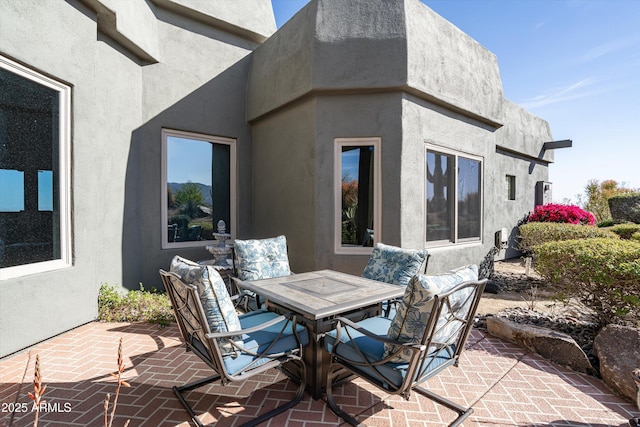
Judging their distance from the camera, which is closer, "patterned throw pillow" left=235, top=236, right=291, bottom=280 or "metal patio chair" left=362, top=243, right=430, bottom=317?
"metal patio chair" left=362, top=243, right=430, bottom=317

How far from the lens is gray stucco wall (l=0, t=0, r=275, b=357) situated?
12.6ft

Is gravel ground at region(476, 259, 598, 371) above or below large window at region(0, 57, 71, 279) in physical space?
below

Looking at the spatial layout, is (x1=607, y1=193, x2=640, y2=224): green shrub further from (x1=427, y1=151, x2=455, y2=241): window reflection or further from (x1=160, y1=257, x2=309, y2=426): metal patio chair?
→ (x1=160, y1=257, x2=309, y2=426): metal patio chair

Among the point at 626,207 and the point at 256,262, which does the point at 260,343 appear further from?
the point at 626,207

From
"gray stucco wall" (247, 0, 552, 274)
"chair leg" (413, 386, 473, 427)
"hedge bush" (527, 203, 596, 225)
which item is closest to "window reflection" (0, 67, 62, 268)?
"gray stucco wall" (247, 0, 552, 274)

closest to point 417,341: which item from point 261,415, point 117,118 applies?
point 261,415

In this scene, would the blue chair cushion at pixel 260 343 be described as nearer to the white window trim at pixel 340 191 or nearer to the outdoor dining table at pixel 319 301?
the outdoor dining table at pixel 319 301

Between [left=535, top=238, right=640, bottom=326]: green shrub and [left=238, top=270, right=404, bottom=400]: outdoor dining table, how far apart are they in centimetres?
251

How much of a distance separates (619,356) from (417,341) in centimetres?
261

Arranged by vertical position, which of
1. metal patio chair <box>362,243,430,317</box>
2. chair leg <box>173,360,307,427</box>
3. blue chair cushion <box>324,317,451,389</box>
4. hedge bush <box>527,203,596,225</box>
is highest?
hedge bush <box>527,203,596,225</box>

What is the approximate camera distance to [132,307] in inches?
195

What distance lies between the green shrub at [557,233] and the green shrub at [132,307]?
712cm

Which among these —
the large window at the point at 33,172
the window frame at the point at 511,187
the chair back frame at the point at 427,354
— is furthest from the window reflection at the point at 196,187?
the window frame at the point at 511,187

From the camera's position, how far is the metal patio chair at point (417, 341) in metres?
2.12
